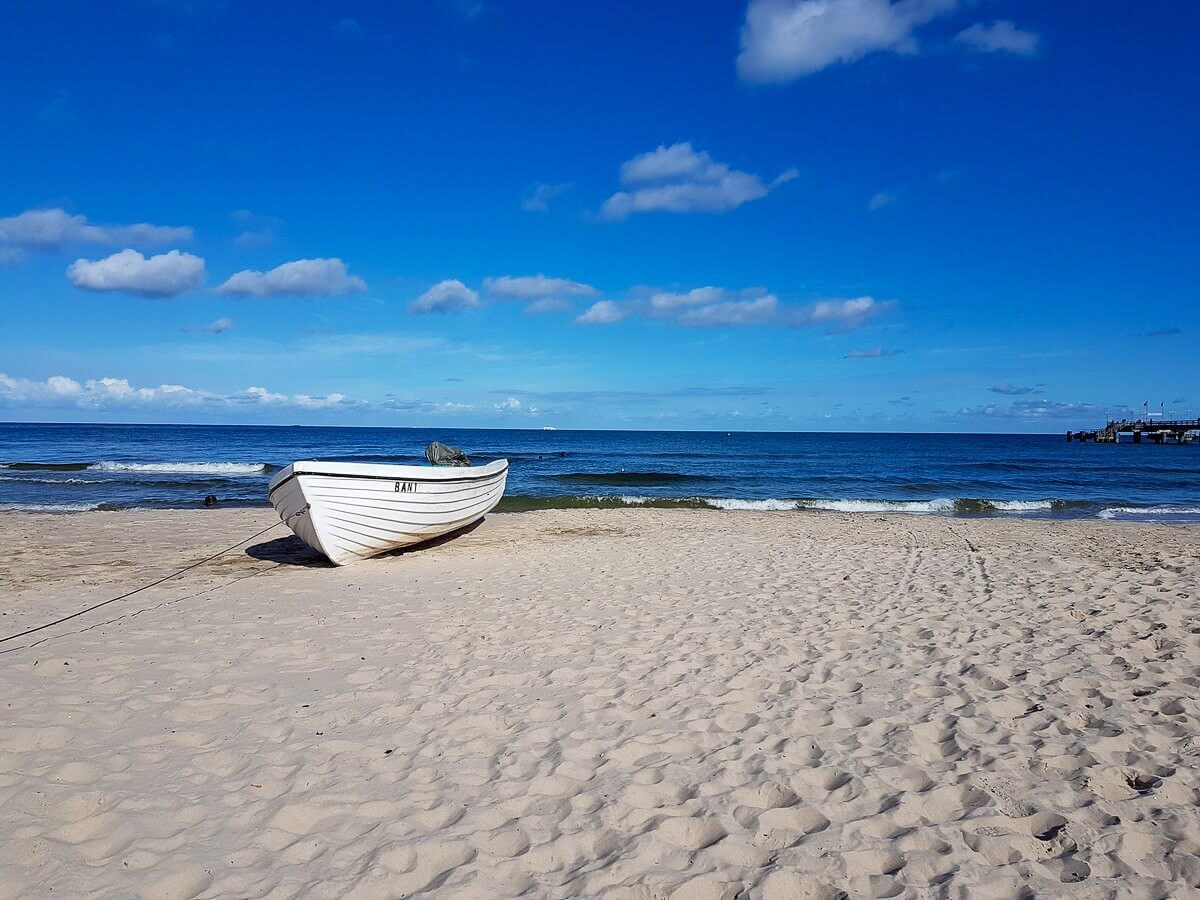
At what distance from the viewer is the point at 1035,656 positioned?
5.42 metres

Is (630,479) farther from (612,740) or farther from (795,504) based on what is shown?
(612,740)

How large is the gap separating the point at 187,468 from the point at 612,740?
32749 millimetres

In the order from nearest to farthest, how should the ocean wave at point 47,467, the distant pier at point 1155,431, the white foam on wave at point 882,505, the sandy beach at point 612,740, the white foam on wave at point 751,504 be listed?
the sandy beach at point 612,740 < the white foam on wave at point 882,505 < the white foam on wave at point 751,504 < the ocean wave at point 47,467 < the distant pier at point 1155,431

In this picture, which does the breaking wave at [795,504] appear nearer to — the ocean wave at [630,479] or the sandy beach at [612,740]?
the ocean wave at [630,479]

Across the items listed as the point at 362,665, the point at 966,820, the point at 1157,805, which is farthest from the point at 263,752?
A: the point at 1157,805

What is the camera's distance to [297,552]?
11.5m

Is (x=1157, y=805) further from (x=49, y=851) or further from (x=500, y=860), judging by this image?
(x=49, y=851)

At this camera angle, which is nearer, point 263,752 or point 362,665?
point 263,752

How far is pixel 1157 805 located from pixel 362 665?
5.18 m

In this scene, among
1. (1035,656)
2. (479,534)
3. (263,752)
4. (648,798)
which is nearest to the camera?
(648,798)

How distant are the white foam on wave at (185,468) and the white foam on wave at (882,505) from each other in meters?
23.9

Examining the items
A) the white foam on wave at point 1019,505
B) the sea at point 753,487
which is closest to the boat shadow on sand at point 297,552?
the sea at point 753,487

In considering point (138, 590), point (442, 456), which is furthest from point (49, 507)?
point (138, 590)

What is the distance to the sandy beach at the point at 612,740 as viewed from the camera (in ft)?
9.72
